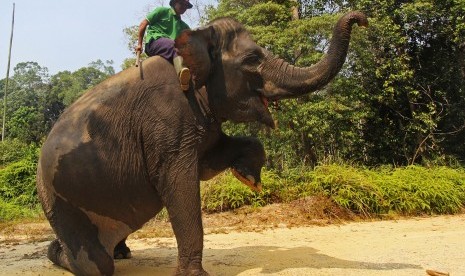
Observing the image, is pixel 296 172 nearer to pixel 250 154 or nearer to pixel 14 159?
pixel 250 154

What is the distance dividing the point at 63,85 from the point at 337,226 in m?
58.7

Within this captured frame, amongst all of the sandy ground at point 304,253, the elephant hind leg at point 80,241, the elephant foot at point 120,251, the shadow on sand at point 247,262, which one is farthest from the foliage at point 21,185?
the elephant hind leg at point 80,241

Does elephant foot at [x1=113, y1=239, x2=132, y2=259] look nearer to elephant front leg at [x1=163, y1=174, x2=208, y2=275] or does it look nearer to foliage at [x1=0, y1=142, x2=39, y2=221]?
elephant front leg at [x1=163, y1=174, x2=208, y2=275]

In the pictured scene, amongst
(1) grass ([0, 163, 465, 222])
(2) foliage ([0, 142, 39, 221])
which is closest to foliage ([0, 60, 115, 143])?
(2) foliage ([0, 142, 39, 221])

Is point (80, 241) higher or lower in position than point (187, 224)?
lower

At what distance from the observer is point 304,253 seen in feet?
20.5

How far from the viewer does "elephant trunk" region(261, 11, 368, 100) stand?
4.29 meters

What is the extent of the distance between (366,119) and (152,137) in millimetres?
13592

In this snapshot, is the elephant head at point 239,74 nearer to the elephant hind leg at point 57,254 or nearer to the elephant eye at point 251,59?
the elephant eye at point 251,59

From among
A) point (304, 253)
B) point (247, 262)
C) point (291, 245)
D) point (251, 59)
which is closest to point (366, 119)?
point (291, 245)

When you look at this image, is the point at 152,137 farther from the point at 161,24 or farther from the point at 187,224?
the point at 161,24

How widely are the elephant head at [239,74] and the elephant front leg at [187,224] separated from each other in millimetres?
902

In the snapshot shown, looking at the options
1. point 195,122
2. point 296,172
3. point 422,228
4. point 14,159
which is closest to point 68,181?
point 195,122

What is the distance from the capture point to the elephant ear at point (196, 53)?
445 centimetres
